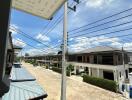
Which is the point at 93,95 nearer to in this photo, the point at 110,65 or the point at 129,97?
the point at 129,97

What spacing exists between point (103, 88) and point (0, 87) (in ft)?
76.6

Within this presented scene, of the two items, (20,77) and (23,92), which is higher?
(20,77)

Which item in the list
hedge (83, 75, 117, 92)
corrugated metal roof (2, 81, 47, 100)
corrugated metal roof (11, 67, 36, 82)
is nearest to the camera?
corrugated metal roof (2, 81, 47, 100)

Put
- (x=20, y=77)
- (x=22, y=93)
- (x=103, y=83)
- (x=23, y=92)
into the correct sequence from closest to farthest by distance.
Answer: (x=22, y=93)
(x=23, y=92)
(x=20, y=77)
(x=103, y=83)

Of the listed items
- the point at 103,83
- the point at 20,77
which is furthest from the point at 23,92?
the point at 103,83

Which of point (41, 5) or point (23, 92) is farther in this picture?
point (23, 92)

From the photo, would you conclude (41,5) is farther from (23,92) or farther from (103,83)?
(103,83)

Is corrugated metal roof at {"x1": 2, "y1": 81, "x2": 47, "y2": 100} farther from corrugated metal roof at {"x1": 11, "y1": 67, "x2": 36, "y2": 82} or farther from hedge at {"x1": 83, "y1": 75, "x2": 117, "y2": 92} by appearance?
hedge at {"x1": 83, "y1": 75, "x2": 117, "y2": 92}

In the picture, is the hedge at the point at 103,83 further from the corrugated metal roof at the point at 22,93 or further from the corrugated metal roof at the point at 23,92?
the corrugated metal roof at the point at 22,93

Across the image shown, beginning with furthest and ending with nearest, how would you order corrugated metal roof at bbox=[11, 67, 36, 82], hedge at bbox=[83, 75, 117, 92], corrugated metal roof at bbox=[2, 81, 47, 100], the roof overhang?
1. hedge at bbox=[83, 75, 117, 92]
2. corrugated metal roof at bbox=[11, 67, 36, 82]
3. corrugated metal roof at bbox=[2, 81, 47, 100]
4. the roof overhang

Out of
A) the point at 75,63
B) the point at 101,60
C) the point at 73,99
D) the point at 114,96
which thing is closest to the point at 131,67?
the point at 101,60

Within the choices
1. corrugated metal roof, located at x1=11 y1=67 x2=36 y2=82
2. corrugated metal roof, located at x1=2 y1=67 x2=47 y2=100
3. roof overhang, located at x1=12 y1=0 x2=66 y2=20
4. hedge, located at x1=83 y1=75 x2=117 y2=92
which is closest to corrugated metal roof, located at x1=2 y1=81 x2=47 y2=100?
corrugated metal roof, located at x1=2 y1=67 x2=47 y2=100


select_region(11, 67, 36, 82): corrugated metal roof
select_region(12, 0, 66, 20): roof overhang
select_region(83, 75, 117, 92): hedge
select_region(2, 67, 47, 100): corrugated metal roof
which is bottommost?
select_region(83, 75, 117, 92): hedge

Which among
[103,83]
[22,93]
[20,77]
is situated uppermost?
[20,77]
